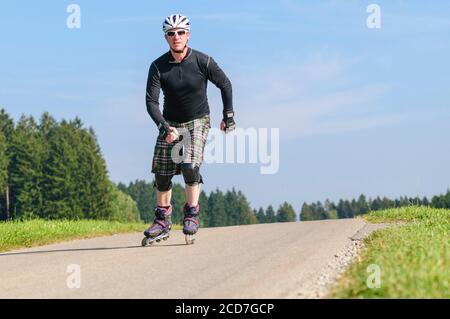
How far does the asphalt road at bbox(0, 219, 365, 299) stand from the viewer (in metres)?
6.37

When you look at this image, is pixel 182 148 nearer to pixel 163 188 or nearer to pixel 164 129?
pixel 164 129

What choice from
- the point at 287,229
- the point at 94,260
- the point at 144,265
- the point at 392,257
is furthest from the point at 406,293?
the point at 287,229

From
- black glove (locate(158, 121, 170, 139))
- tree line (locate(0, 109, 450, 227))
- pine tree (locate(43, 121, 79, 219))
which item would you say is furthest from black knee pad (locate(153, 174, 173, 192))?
pine tree (locate(43, 121, 79, 219))

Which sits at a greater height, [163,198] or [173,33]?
[173,33]

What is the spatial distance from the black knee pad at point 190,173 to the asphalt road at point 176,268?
0.97 metres

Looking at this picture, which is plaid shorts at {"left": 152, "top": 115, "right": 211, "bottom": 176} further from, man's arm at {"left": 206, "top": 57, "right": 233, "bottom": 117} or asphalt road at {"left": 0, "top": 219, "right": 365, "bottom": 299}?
asphalt road at {"left": 0, "top": 219, "right": 365, "bottom": 299}

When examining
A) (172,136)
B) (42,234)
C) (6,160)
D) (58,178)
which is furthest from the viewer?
(6,160)

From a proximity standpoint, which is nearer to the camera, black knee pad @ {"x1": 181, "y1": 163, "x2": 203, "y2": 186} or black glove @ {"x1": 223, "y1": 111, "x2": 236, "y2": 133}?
black knee pad @ {"x1": 181, "y1": 163, "x2": 203, "y2": 186}

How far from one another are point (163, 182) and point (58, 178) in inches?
3030

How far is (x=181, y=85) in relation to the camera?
1026cm

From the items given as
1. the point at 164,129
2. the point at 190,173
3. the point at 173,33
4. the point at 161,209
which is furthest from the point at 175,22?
the point at 161,209

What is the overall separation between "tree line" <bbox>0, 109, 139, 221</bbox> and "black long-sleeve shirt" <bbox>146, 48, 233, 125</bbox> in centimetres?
7282
